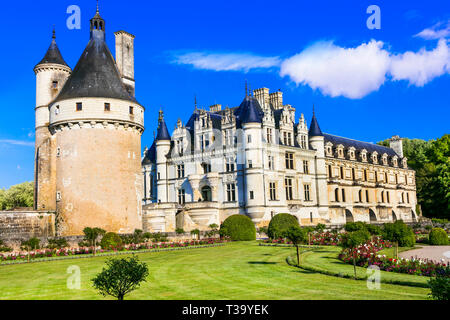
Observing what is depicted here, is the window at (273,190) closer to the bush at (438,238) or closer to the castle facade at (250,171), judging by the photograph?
the castle facade at (250,171)

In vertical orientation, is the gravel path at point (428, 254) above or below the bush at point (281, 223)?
below

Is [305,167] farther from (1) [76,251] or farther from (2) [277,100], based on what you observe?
(1) [76,251]

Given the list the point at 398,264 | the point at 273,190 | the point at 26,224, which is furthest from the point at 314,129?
the point at 398,264

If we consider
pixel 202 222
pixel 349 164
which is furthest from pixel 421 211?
pixel 202 222

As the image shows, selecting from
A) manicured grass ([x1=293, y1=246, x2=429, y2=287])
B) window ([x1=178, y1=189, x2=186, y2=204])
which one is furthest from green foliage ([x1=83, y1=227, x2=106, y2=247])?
window ([x1=178, y1=189, x2=186, y2=204])

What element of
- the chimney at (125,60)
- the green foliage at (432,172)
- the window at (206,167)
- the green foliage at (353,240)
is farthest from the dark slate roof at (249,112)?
the green foliage at (353,240)

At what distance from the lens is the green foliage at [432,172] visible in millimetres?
56825

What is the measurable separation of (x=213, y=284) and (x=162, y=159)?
4045 centimetres

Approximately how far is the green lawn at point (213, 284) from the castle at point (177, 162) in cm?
1583

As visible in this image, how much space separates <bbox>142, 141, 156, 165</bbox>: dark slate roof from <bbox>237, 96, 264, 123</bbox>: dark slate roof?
45.6 feet

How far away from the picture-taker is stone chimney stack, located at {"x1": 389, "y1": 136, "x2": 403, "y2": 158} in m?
77.9

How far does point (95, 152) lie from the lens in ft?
120

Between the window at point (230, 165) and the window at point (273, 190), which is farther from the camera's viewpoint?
the window at point (230, 165)

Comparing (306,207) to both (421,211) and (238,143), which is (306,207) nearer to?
(238,143)
